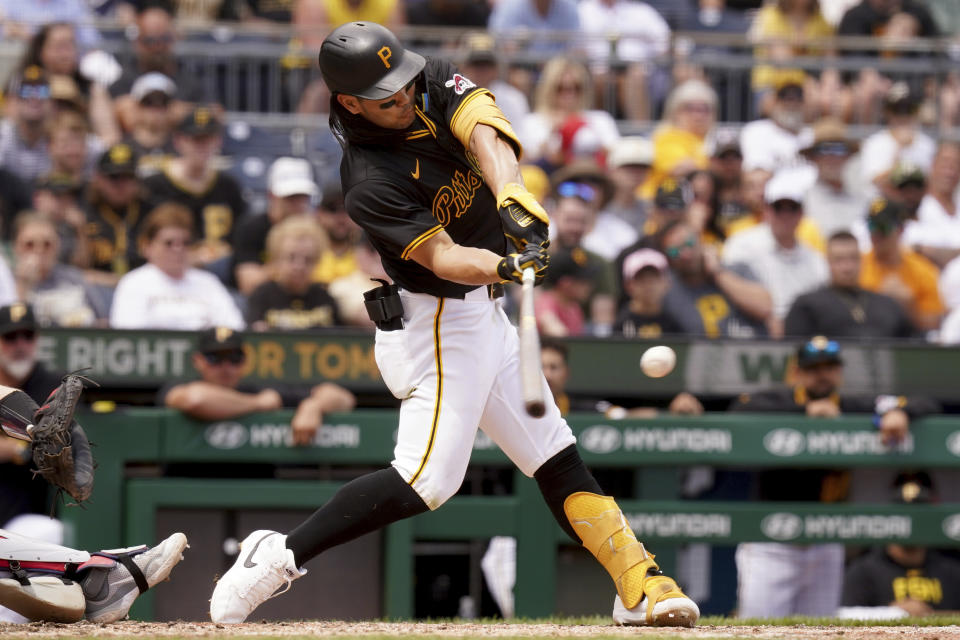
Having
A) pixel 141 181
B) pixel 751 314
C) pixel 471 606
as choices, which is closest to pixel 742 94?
pixel 751 314

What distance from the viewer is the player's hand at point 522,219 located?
394 cm

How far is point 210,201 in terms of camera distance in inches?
333

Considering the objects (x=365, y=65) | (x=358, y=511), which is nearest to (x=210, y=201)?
(x=358, y=511)

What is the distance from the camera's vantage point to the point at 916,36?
10.9 meters

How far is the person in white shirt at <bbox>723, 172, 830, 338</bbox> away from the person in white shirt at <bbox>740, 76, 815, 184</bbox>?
3.54ft

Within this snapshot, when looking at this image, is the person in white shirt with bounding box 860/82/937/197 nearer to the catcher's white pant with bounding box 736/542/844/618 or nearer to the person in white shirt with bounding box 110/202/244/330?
the catcher's white pant with bounding box 736/542/844/618

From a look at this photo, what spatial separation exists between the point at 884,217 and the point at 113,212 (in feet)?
14.3

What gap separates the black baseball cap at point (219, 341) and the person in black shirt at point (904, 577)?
3.14 m

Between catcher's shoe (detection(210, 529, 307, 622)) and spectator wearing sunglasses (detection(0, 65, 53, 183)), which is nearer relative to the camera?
catcher's shoe (detection(210, 529, 307, 622))

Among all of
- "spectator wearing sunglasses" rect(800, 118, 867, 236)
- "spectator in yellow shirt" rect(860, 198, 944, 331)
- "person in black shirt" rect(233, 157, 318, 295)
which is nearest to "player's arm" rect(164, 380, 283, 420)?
"person in black shirt" rect(233, 157, 318, 295)

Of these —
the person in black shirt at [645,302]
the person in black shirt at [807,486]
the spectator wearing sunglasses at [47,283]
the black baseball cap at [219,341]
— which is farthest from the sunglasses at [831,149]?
the spectator wearing sunglasses at [47,283]

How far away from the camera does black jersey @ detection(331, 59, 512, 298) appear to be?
421 cm

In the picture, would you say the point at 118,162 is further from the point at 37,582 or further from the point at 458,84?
the point at 458,84

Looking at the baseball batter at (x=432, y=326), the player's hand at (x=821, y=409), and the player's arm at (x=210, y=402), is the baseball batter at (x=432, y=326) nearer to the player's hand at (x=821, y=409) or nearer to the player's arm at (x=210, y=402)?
the player's arm at (x=210, y=402)
